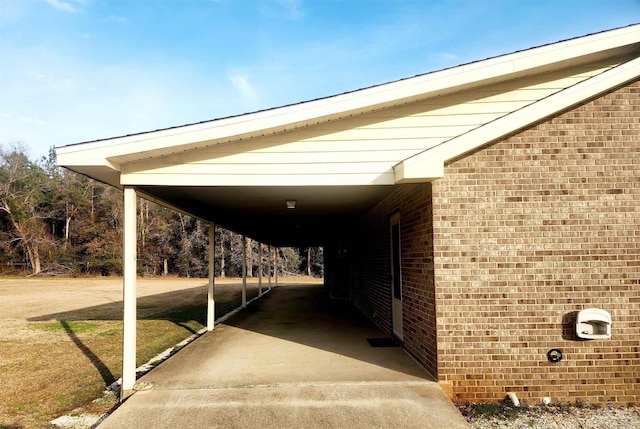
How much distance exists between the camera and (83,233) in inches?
1535

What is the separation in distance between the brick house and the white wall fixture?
62 mm

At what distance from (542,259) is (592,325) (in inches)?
38.2

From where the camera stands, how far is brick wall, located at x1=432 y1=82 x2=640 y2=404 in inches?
182

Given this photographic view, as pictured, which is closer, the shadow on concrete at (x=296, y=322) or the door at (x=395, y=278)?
the shadow on concrete at (x=296, y=322)

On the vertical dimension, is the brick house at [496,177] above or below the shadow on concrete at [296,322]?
above

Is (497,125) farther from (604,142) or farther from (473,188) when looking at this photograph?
(604,142)

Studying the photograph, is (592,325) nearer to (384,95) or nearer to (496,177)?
(496,177)

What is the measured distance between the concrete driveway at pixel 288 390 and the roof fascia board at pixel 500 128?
8.50ft

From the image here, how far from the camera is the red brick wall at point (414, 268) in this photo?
4.98 meters

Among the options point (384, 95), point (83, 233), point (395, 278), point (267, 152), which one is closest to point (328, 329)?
point (395, 278)

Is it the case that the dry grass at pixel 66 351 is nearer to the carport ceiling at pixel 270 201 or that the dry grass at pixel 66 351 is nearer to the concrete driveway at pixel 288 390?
the concrete driveway at pixel 288 390

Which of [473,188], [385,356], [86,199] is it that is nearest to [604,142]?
[473,188]

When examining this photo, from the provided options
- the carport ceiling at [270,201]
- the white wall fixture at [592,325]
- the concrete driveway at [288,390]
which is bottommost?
the concrete driveway at [288,390]

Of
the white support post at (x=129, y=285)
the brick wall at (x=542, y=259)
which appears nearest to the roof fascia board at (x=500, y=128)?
the brick wall at (x=542, y=259)
